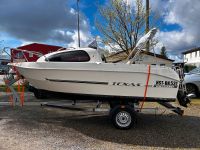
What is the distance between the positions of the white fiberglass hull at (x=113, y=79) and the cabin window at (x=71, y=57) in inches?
10.6

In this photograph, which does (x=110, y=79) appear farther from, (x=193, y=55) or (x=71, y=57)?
(x=193, y=55)

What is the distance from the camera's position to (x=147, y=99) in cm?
851

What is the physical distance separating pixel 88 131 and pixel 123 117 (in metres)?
0.90

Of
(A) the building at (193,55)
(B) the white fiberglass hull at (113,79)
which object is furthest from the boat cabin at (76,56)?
(A) the building at (193,55)

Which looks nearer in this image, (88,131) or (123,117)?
(88,131)

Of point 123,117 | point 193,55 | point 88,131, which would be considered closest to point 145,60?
point 123,117

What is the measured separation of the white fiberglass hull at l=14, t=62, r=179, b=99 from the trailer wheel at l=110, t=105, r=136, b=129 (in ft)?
1.07

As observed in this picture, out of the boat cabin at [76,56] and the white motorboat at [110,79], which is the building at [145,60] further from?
the boat cabin at [76,56]

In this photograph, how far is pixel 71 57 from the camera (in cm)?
876

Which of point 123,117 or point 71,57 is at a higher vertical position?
point 71,57

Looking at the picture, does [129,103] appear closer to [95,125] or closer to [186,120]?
[95,125]

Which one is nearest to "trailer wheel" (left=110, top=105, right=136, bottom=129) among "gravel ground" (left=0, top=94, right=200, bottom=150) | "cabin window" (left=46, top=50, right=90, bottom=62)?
"gravel ground" (left=0, top=94, right=200, bottom=150)

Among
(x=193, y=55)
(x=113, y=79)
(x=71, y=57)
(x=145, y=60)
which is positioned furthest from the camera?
(x=193, y=55)

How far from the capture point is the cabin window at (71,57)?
8719 millimetres
